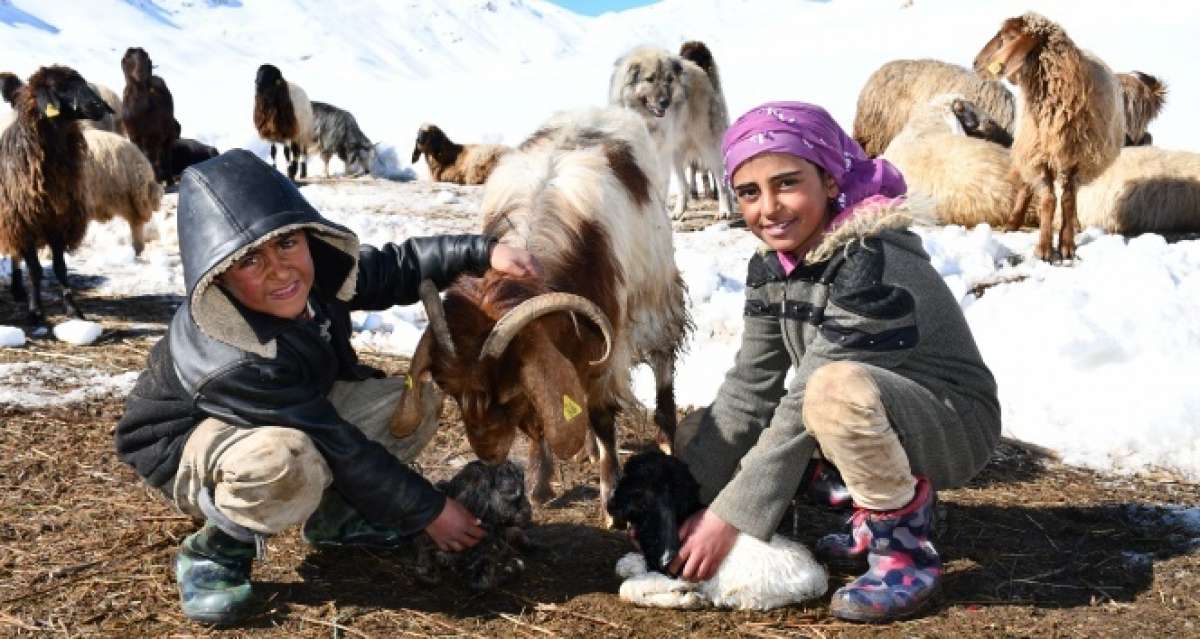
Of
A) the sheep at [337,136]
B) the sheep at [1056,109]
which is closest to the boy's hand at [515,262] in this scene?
the sheep at [1056,109]

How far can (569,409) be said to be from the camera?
9.71 feet

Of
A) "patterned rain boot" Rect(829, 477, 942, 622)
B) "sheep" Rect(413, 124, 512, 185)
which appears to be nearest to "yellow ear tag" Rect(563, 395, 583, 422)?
"patterned rain boot" Rect(829, 477, 942, 622)

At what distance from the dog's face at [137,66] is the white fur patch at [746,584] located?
14252 mm

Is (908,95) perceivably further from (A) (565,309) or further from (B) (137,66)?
(A) (565,309)

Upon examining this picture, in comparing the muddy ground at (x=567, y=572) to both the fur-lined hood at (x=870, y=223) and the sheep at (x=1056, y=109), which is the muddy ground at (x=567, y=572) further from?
the sheep at (x=1056, y=109)

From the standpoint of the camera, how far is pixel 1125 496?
375 cm

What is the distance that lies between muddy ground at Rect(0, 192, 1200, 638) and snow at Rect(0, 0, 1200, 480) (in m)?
0.66

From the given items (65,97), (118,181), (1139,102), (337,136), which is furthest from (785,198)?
(337,136)

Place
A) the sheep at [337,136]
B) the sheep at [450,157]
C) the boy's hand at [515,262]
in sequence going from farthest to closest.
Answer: the sheep at [337,136]
the sheep at [450,157]
the boy's hand at [515,262]

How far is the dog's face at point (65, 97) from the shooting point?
22.0ft

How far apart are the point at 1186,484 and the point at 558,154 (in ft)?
8.97

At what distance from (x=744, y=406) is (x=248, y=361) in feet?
5.05

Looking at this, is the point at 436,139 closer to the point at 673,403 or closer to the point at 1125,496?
the point at 673,403

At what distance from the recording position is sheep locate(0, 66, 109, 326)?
6.73m
